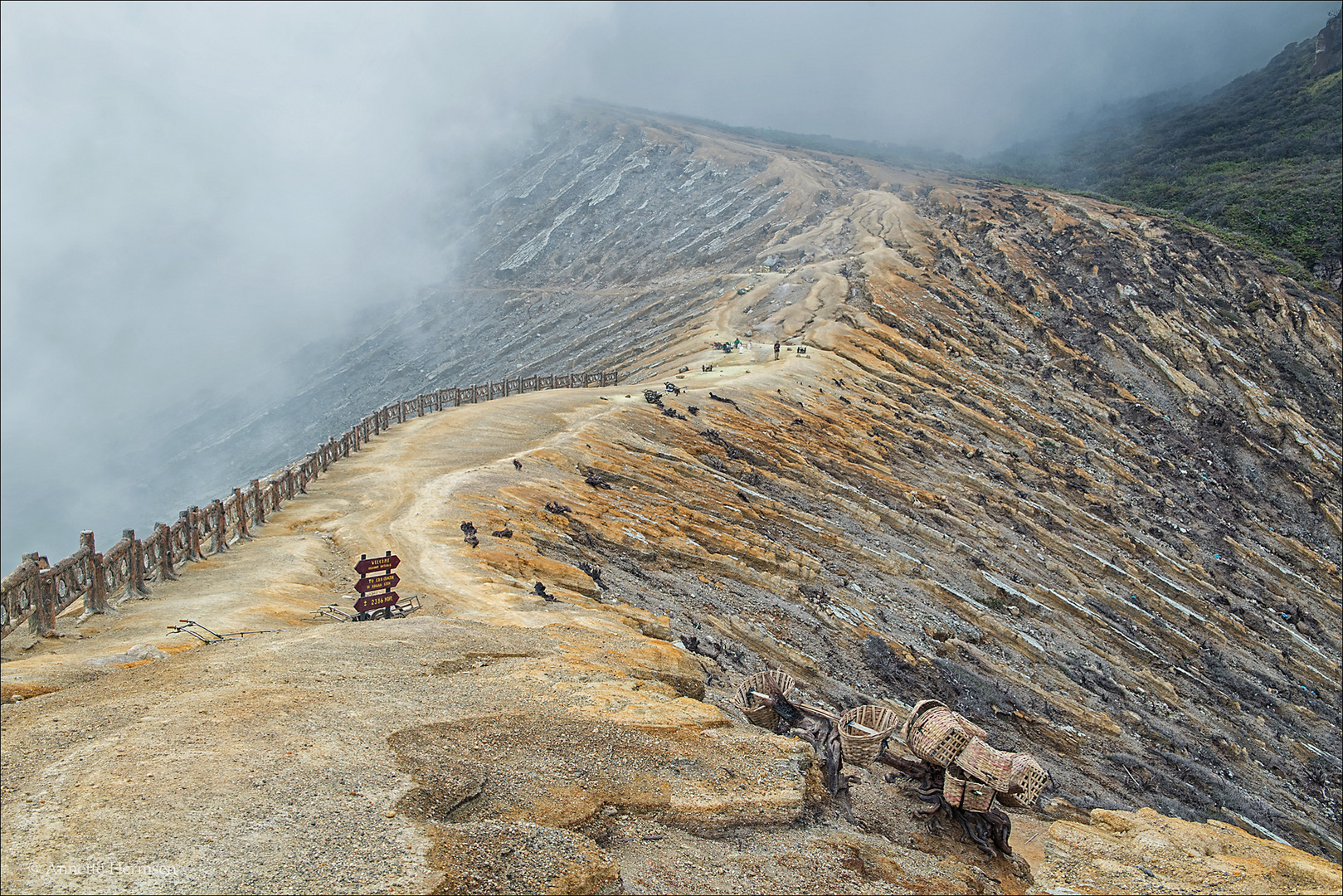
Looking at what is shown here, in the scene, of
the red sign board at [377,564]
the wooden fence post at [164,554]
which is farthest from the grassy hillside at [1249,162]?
the wooden fence post at [164,554]

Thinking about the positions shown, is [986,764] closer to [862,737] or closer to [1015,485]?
[862,737]

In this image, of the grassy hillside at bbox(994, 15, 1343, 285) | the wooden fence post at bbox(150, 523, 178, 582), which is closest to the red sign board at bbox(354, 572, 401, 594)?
the wooden fence post at bbox(150, 523, 178, 582)

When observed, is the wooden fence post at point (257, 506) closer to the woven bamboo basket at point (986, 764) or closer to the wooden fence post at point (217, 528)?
the wooden fence post at point (217, 528)

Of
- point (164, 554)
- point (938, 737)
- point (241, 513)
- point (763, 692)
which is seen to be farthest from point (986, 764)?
point (241, 513)

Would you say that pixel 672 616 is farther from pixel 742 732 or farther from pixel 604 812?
pixel 604 812

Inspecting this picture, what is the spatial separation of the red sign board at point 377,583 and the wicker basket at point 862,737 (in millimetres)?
7677

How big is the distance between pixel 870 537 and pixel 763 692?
1746 cm

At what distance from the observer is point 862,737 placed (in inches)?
412

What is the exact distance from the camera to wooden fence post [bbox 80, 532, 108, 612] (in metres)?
12.4

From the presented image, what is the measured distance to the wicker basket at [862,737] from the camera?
10.5 m

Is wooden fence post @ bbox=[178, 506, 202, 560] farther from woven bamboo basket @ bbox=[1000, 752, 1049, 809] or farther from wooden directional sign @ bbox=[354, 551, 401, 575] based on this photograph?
woven bamboo basket @ bbox=[1000, 752, 1049, 809]

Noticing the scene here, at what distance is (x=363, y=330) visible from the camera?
7706 centimetres

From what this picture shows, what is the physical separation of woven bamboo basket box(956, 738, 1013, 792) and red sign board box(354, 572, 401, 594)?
30.2ft

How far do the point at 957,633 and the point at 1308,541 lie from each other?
2912 centimetres
